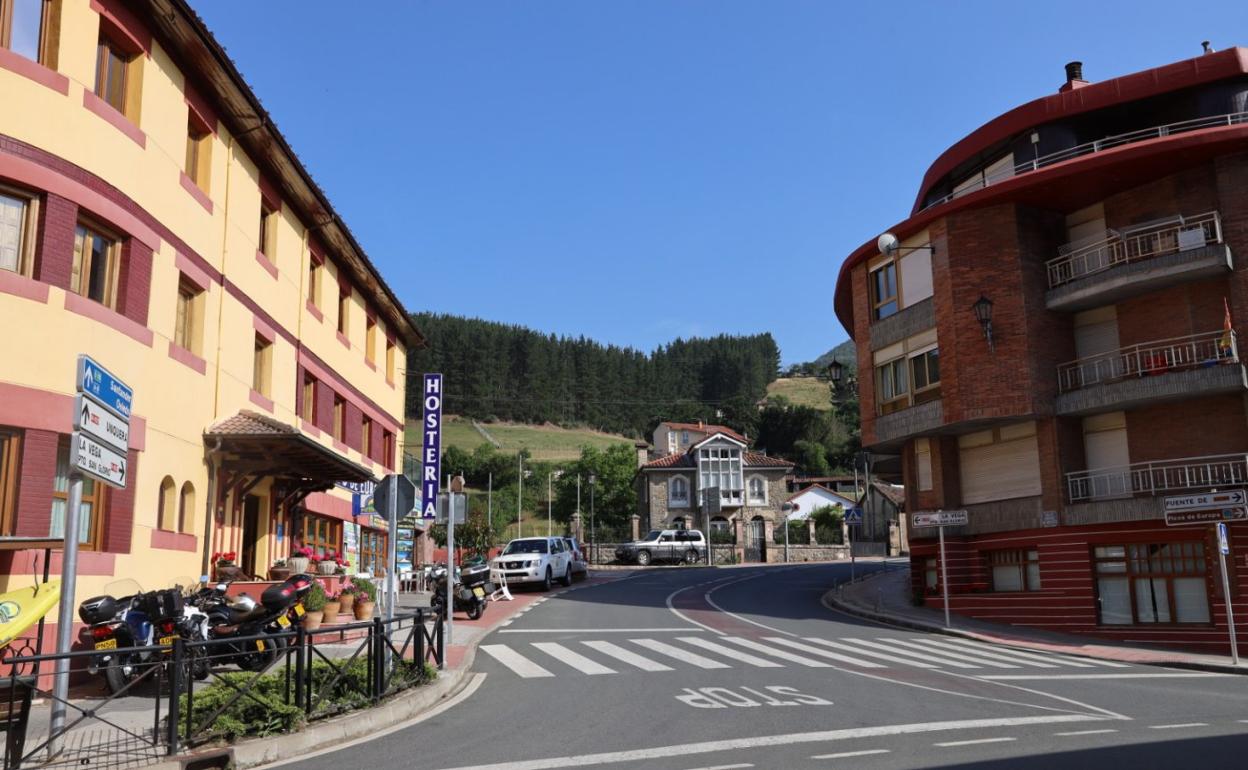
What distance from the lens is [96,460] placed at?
25.5ft

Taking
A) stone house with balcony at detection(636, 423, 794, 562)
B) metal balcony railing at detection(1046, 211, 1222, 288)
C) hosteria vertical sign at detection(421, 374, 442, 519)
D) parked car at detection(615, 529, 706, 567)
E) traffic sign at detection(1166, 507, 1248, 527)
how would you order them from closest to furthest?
hosteria vertical sign at detection(421, 374, 442, 519), traffic sign at detection(1166, 507, 1248, 527), metal balcony railing at detection(1046, 211, 1222, 288), parked car at detection(615, 529, 706, 567), stone house with balcony at detection(636, 423, 794, 562)

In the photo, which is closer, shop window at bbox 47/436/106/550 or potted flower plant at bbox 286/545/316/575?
shop window at bbox 47/436/106/550

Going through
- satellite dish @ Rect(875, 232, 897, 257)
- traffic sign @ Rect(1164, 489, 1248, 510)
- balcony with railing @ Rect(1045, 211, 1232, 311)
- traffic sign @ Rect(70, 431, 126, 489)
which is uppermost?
satellite dish @ Rect(875, 232, 897, 257)

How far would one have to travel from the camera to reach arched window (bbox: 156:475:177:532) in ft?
50.9

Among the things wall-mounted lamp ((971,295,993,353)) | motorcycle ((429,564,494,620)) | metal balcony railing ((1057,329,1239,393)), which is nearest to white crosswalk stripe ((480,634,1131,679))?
motorcycle ((429,564,494,620))

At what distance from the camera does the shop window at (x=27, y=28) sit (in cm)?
1252

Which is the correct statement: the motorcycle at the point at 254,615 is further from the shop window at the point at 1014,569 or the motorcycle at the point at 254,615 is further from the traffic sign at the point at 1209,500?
the shop window at the point at 1014,569

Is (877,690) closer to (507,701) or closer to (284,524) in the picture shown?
(507,701)

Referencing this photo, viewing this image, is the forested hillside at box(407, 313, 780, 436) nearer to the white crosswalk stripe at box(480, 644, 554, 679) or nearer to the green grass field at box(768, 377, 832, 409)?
the green grass field at box(768, 377, 832, 409)

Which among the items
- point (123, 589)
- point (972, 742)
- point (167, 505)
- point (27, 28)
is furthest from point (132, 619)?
point (972, 742)

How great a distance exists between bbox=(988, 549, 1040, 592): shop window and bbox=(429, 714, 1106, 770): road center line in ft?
44.0

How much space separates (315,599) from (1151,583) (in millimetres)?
17696

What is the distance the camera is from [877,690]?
12320 mm

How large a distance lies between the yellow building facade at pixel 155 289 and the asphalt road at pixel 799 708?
18.7ft
